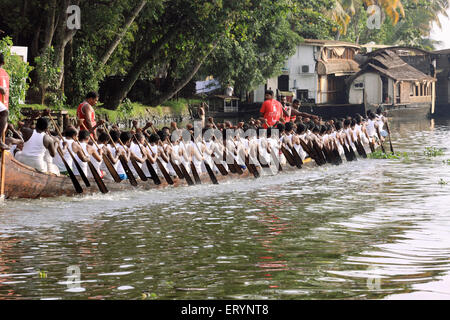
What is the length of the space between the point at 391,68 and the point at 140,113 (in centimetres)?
2040

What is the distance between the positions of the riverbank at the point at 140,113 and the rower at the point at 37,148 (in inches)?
437

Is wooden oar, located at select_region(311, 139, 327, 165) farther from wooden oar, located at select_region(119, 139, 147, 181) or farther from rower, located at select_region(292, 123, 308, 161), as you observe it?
wooden oar, located at select_region(119, 139, 147, 181)

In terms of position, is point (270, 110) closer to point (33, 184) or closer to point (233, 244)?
point (33, 184)

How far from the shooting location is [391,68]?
154 feet

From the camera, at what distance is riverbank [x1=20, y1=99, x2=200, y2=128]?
28484 millimetres

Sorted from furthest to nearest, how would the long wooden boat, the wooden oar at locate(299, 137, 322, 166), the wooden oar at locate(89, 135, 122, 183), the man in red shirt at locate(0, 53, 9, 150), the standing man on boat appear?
the wooden oar at locate(299, 137, 322, 166) < the standing man on boat < the wooden oar at locate(89, 135, 122, 183) < the long wooden boat < the man in red shirt at locate(0, 53, 9, 150)

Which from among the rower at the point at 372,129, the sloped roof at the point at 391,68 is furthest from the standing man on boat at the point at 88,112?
the sloped roof at the point at 391,68

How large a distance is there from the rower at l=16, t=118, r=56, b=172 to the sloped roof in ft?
117

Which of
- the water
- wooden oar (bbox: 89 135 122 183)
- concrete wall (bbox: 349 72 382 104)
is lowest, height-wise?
the water

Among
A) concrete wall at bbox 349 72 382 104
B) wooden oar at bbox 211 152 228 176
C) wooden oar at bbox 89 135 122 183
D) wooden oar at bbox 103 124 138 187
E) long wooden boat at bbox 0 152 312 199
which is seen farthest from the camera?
concrete wall at bbox 349 72 382 104

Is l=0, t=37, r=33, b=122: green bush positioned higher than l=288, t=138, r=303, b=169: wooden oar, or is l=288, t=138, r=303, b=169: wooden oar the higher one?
l=0, t=37, r=33, b=122: green bush

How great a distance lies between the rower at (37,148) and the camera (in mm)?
12312

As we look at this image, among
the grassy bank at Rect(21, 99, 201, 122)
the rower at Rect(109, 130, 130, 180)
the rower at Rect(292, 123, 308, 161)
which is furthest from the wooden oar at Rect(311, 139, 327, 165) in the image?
the grassy bank at Rect(21, 99, 201, 122)

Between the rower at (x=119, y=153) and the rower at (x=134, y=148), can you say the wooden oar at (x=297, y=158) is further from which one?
the rower at (x=119, y=153)
